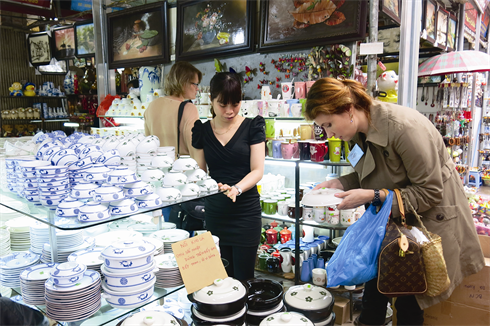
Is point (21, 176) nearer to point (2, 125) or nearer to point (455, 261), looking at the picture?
point (455, 261)

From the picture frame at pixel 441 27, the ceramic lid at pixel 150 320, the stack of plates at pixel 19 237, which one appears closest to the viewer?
the ceramic lid at pixel 150 320

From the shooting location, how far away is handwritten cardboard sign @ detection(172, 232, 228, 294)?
4.08 ft

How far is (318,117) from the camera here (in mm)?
1653

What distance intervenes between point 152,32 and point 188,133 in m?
2.23

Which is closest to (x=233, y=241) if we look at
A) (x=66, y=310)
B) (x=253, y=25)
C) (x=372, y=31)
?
(x=66, y=310)

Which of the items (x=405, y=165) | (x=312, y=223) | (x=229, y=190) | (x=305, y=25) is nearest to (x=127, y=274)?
(x=229, y=190)

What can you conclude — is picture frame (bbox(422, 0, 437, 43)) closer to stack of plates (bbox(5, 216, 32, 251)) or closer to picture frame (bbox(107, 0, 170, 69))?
picture frame (bbox(107, 0, 170, 69))

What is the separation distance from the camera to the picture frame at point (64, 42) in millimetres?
5383

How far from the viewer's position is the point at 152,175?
1.52m

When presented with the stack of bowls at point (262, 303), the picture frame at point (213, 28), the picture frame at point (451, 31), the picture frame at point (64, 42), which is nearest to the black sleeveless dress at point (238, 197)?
the stack of bowls at point (262, 303)

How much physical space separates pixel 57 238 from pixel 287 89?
7.34ft

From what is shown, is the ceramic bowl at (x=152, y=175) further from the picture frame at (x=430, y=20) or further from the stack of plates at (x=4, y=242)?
the picture frame at (x=430, y=20)

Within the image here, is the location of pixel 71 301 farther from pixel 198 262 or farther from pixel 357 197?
pixel 357 197

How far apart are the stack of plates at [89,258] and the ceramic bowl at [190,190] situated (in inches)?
16.2
